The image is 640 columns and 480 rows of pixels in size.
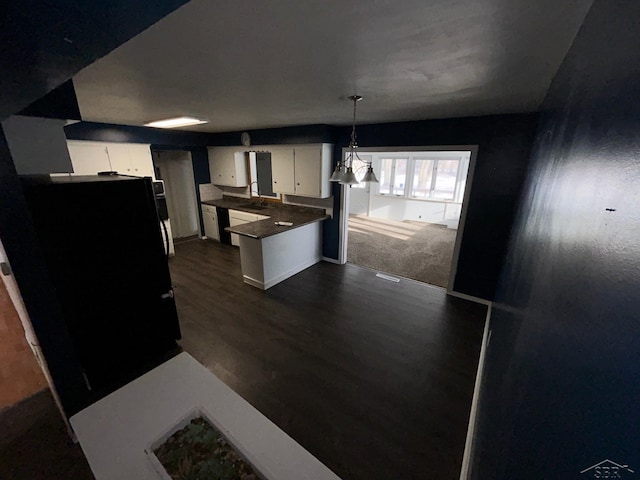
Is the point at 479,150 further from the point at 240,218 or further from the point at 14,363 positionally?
the point at 14,363

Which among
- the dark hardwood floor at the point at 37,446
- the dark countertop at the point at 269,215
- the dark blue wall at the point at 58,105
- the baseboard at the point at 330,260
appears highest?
the dark blue wall at the point at 58,105

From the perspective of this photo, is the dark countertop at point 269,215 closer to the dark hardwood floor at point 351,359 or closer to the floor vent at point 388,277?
the dark hardwood floor at point 351,359

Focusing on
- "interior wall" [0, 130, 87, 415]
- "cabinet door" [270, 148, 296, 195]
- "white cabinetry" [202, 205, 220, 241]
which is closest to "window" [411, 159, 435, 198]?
"cabinet door" [270, 148, 296, 195]

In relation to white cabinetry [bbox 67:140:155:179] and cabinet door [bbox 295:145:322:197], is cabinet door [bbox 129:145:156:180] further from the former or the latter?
cabinet door [bbox 295:145:322:197]

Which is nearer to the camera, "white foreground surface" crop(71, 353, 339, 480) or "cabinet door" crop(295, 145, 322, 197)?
"white foreground surface" crop(71, 353, 339, 480)

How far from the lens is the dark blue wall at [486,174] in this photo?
299 cm

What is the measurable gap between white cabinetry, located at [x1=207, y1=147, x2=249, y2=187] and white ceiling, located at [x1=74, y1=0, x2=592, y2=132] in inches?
114

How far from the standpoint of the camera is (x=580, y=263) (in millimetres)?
464

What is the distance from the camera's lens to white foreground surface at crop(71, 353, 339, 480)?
1019 millimetres

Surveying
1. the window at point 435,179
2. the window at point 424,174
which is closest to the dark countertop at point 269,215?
the window at point 424,174

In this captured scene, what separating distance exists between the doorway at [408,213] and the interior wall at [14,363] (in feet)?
12.7

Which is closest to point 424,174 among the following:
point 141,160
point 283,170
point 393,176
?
point 393,176

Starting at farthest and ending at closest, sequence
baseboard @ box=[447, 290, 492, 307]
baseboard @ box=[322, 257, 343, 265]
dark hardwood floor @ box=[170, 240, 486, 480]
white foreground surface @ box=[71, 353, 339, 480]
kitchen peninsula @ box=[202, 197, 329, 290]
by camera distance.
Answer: baseboard @ box=[322, 257, 343, 265] < kitchen peninsula @ box=[202, 197, 329, 290] < baseboard @ box=[447, 290, 492, 307] < dark hardwood floor @ box=[170, 240, 486, 480] < white foreground surface @ box=[71, 353, 339, 480]

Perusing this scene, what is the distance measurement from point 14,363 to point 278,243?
277 cm
